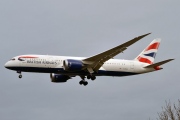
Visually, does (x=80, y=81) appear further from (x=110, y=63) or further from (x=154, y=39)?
(x=154, y=39)

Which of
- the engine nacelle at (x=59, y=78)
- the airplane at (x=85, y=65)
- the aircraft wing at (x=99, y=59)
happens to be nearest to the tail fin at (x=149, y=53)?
the airplane at (x=85, y=65)

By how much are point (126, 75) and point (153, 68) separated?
422cm

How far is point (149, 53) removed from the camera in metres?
84.2

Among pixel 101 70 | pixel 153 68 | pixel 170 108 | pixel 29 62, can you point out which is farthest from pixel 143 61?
pixel 170 108

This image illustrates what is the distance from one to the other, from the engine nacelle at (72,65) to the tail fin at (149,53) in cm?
1237

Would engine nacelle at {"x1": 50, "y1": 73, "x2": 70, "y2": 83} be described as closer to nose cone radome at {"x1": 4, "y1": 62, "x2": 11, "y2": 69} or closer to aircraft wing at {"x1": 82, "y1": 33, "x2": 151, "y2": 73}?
aircraft wing at {"x1": 82, "y1": 33, "x2": 151, "y2": 73}

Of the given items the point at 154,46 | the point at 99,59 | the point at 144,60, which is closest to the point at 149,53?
the point at 154,46

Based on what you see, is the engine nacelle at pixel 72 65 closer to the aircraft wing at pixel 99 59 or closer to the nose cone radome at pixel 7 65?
the aircraft wing at pixel 99 59

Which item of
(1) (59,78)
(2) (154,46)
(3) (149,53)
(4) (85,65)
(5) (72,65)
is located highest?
(2) (154,46)

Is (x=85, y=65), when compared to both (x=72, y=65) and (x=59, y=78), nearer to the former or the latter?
(x=72, y=65)

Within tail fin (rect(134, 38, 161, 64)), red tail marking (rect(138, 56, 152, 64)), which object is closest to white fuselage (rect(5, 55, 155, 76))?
red tail marking (rect(138, 56, 152, 64))

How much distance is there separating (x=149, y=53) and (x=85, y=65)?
13.9 m

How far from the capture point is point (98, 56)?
74.3m

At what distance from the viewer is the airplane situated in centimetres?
7219
